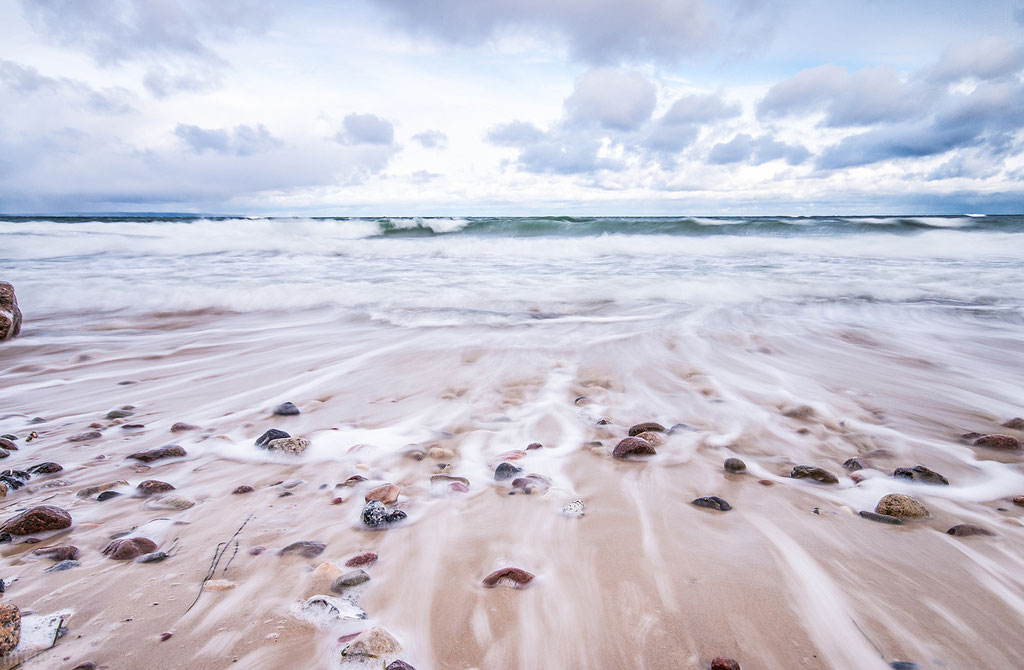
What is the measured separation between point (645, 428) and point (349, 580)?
1535 mm

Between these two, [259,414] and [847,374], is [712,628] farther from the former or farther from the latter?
[847,374]

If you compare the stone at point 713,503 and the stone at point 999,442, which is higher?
the stone at point 713,503

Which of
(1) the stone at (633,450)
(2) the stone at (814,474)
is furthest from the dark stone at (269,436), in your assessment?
(2) the stone at (814,474)

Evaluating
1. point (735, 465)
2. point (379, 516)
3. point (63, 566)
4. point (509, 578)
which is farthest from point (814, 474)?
point (63, 566)

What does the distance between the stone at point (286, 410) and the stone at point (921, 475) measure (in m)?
2.81

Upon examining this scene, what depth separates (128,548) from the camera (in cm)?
142

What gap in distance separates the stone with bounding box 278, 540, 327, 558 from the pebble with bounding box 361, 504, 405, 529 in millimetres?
164

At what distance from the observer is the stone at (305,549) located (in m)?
1.44

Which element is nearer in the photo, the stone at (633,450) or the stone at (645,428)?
the stone at (633,450)

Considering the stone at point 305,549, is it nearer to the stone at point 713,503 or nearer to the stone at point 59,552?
the stone at point 59,552

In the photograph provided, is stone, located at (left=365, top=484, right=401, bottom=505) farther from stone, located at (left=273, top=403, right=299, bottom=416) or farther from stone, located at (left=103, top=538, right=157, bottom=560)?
stone, located at (left=273, top=403, right=299, bottom=416)

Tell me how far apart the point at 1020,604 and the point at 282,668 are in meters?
1.76

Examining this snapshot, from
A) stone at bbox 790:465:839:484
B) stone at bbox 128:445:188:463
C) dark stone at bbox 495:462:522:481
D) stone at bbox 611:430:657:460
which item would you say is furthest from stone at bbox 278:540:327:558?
stone at bbox 790:465:839:484

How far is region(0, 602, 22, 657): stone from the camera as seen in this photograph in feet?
3.24
